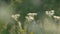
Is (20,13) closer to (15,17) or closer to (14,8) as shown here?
(14,8)

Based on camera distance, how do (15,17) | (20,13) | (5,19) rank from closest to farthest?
1. (15,17)
2. (5,19)
3. (20,13)

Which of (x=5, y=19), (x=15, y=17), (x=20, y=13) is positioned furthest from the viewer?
(x=20, y=13)

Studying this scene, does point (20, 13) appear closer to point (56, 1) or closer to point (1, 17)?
point (1, 17)

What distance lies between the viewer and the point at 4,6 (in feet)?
11.2

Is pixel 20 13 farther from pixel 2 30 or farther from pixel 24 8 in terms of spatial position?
pixel 2 30

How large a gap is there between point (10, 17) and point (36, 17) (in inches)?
13.0

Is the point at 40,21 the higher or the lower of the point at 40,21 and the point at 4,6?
the lower

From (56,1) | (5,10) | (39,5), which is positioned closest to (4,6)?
(5,10)

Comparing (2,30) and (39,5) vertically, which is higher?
(39,5)

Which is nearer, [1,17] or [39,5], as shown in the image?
[1,17]

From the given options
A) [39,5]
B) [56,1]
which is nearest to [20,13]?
[39,5]

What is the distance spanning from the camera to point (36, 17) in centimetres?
319

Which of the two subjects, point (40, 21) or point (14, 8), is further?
point (14, 8)

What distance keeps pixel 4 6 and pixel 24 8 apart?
27 centimetres
